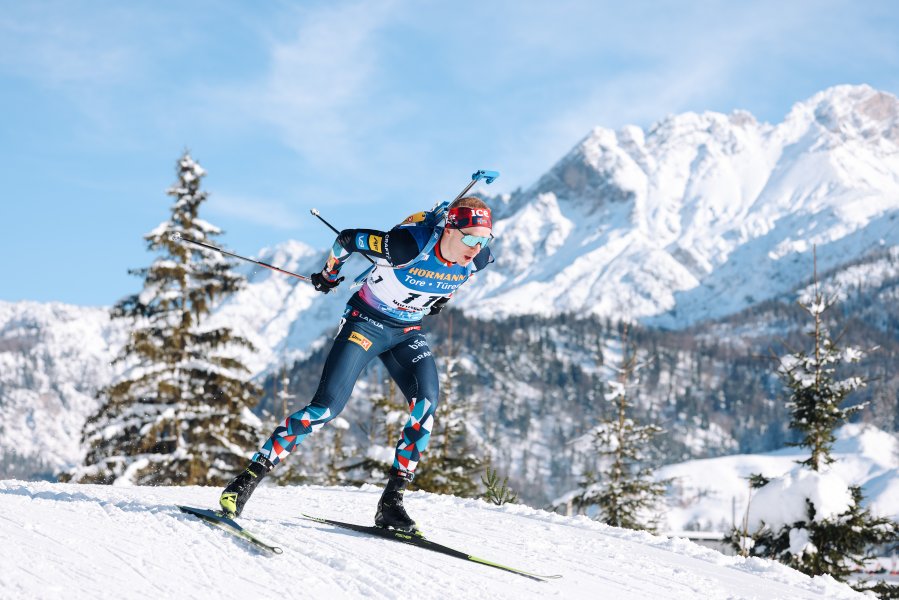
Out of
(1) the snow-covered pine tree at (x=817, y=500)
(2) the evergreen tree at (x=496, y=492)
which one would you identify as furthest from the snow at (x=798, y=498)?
(2) the evergreen tree at (x=496, y=492)

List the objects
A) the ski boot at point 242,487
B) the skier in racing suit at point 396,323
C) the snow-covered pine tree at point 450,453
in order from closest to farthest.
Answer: the ski boot at point 242,487 < the skier in racing suit at point 396,323 < the snow-covered pine tree at point 450,453

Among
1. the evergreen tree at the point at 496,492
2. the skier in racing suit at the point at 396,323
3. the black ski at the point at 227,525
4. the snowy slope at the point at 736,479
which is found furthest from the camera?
the snowy slope at the point at 736,479

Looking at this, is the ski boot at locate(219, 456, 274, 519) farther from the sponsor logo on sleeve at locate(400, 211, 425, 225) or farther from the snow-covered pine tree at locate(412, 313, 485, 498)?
the snow-covered pine tree at locate(412, 313, 485, 498)

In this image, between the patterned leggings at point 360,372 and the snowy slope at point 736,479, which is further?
the snowy slope at point 736,479

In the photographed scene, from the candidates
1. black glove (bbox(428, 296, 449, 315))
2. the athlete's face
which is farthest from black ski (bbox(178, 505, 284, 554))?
the athlete's face

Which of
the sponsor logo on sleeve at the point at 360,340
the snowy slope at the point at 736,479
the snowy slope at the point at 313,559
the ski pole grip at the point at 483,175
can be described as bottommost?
the snowy slope at the point at 313,559

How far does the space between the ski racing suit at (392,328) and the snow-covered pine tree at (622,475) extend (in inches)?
545

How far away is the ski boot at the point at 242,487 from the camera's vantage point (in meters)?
6.31

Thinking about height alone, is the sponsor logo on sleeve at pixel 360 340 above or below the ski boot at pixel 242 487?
above

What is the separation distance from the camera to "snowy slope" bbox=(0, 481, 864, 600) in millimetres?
4977

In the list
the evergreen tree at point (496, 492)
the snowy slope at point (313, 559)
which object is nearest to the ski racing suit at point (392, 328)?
the snowy slope at point (313, 559)

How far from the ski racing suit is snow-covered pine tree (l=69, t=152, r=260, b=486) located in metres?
14.0

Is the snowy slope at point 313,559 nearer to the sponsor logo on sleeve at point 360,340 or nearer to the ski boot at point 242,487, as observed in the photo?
the ski boot at point 242,487

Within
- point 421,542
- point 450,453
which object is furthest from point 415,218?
point 450,453
